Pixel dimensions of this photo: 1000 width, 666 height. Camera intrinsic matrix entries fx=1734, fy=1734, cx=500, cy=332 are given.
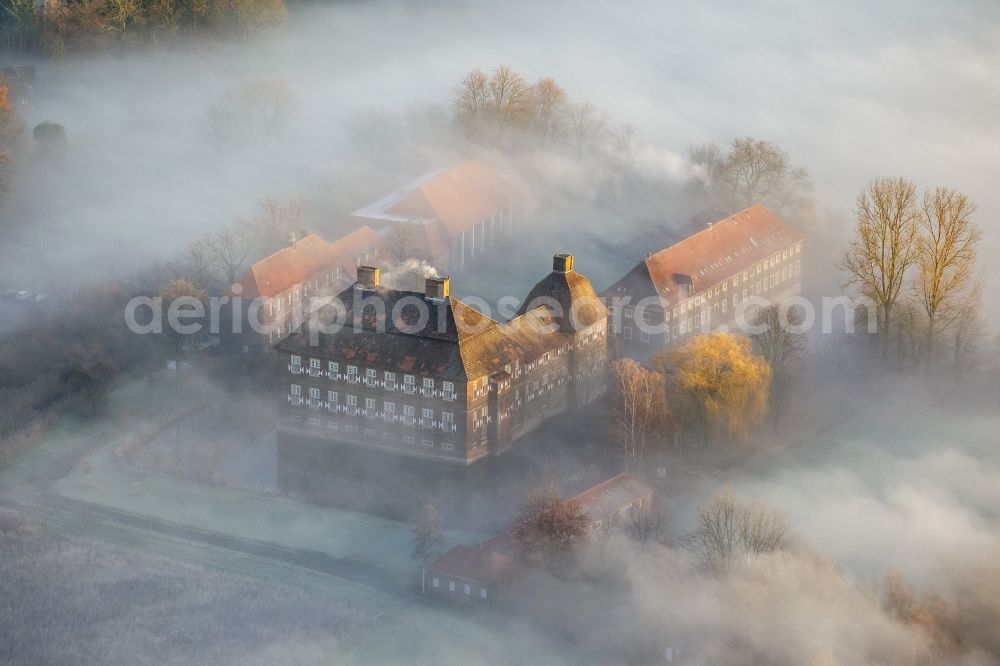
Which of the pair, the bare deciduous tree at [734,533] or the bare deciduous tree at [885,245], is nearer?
the bare deciduous tree at [734,533]

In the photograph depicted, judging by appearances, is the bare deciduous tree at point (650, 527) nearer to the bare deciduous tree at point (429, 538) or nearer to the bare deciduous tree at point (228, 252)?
the bare deciduous tree at point (429, 538)

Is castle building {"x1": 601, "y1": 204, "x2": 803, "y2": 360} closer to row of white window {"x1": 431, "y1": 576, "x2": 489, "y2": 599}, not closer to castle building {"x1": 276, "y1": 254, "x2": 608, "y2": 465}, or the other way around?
castle building {"x1": 276, "y1": 254, "x2": 608, "y2": 465}

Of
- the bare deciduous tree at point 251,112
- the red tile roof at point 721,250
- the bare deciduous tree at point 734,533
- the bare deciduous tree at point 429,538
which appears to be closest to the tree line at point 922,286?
the red tile roof at point 721,250

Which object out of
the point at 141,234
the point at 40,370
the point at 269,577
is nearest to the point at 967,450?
the point at 269,577

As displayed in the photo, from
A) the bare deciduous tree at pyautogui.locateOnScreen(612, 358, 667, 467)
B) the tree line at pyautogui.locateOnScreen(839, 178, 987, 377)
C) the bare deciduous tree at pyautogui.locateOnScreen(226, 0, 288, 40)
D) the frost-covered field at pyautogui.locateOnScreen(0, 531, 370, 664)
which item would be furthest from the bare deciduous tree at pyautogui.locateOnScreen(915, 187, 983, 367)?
the bare deciduous tree at pyautogui.locateOnScreen(226, 0, 288, 40)

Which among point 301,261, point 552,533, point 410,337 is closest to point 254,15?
point 301,261

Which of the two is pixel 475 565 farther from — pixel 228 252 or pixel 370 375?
pixel 228 252
